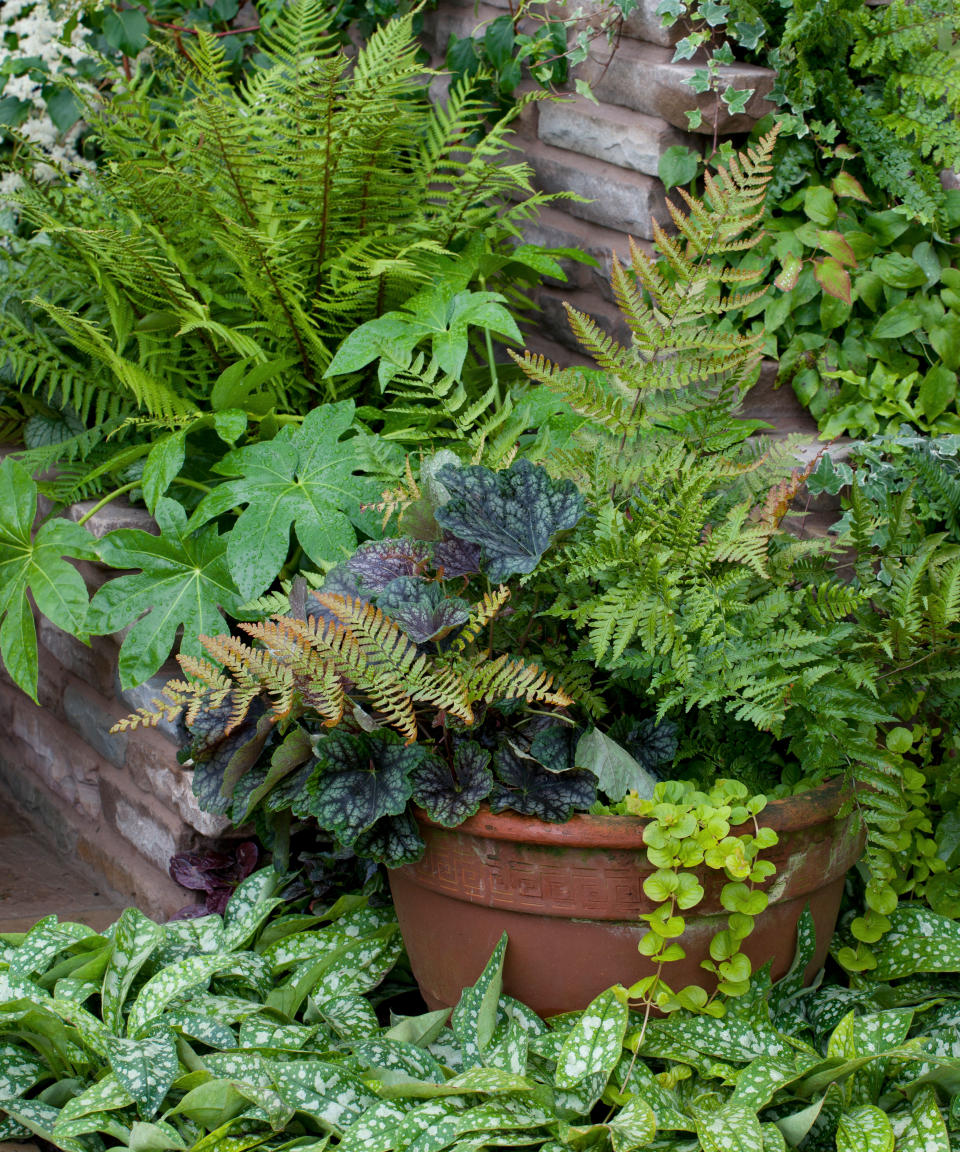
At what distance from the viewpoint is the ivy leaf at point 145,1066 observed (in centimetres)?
132

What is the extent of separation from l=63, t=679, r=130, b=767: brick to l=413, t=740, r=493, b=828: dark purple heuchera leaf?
0.87 m

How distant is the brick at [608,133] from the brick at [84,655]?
1352mm

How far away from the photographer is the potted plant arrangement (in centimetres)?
131

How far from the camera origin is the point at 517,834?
1316 millimetres

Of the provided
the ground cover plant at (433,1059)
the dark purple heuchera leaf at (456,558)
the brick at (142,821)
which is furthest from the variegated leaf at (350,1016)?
the dark purple heuchera leaf at (456,558)

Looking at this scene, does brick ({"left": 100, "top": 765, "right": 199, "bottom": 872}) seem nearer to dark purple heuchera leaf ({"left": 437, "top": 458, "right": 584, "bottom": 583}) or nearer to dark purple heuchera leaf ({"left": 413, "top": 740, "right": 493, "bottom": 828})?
dark purple heuchera leaf ({"left": 413, "top": 740, "right": 493, "bottom": 828})

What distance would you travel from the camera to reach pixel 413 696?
4.45 feet

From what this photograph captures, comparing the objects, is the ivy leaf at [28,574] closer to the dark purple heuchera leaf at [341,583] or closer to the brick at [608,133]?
the dark purple heuchera leaf at [341,583]

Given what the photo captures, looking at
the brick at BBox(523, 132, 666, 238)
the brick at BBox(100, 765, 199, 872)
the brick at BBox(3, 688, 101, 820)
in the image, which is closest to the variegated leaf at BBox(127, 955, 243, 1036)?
the brick at BBox(100, 765, 199, 872)

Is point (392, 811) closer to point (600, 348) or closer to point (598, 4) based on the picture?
point (600, 348)

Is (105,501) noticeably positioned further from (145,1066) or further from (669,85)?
(669,85)

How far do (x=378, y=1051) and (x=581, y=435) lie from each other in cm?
85

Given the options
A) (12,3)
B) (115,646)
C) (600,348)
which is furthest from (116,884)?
(12,3)

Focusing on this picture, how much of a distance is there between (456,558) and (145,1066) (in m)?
0.74
